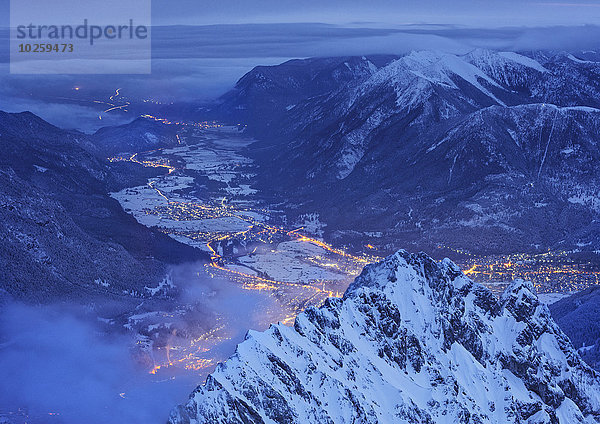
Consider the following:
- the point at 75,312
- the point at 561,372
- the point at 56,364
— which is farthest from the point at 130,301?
the point at 561,372

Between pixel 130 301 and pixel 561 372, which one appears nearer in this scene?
pixel 561 372

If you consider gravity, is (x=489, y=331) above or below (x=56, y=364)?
above

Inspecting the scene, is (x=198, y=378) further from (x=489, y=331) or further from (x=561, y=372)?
(x=561, y=372)

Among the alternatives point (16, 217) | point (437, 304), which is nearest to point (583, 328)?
point (437, 304)

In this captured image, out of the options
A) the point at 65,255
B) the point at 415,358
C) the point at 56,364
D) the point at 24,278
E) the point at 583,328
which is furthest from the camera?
the point at 65,255

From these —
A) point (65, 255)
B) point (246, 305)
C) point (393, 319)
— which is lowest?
point (246, 305)

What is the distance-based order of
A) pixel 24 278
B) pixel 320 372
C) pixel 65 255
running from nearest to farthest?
pixel 320 372, pixel 24 278, pixel 65 255
